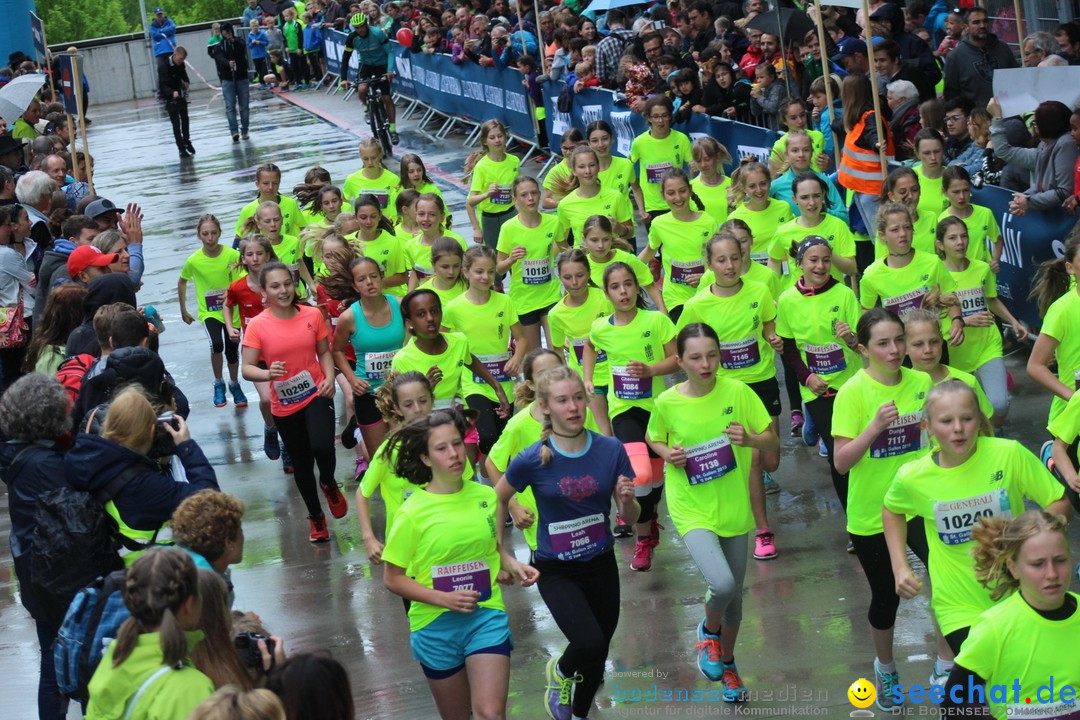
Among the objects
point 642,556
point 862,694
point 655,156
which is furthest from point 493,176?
point 862,694

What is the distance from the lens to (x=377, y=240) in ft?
38.2

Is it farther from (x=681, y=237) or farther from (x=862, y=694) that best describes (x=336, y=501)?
(x=862, y=694)

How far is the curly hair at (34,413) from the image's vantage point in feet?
20.6

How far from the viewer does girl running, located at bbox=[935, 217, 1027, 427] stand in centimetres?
855

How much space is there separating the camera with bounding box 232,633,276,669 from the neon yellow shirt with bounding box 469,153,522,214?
29.9 ft

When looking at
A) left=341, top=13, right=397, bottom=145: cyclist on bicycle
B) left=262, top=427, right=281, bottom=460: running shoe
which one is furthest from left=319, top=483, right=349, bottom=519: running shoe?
left=341, top=13, right=397, bottom=145: cyclist on bicycle

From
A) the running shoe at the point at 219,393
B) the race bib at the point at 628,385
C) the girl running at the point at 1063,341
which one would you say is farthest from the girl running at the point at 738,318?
the running shoe at the point at 219,393

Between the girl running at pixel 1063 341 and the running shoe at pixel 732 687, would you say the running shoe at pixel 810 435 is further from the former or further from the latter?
the running shoe at pixel 732 687

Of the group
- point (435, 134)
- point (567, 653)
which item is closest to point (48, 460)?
point (567, 653)

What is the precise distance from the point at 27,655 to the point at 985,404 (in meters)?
5.21

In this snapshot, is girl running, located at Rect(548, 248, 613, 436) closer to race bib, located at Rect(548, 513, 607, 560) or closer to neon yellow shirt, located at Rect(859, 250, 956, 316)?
neon yellow shirt, located at Rect(859, 250, 956, 316)

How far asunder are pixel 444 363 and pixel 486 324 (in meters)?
0.90

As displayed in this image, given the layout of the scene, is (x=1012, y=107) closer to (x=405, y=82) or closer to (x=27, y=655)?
(x=27, y=655)

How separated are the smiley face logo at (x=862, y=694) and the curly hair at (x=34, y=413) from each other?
→ 354 cm
